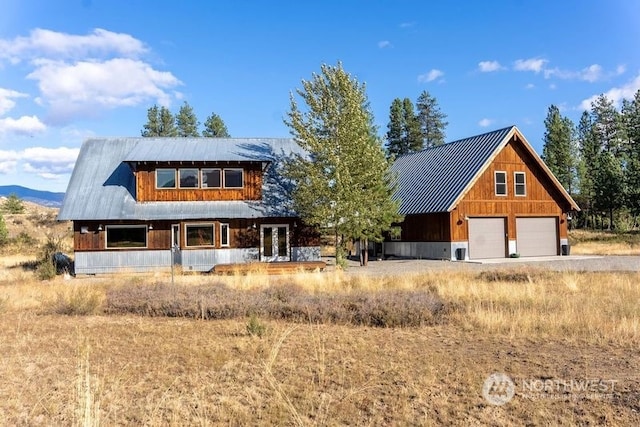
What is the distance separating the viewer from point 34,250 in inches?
1618

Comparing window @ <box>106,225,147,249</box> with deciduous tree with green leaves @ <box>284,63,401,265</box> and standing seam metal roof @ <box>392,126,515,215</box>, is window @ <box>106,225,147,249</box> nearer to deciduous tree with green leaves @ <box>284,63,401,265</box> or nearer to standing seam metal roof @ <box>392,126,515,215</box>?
deciduous tree with green leaves @ <box>284,63,401,265</box>

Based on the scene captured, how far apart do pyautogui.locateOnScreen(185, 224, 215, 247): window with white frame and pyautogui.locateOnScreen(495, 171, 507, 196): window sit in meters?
17.0

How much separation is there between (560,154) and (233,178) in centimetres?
4976

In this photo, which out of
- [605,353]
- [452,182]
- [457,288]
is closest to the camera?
[605,353]

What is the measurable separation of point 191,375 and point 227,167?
20.3 m

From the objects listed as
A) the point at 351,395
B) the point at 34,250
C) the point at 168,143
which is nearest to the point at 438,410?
the point at 351,395

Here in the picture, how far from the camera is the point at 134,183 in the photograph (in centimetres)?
2703

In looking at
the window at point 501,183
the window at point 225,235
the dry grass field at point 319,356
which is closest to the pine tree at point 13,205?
the window at point 225,235

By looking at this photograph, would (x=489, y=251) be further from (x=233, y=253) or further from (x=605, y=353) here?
(x=605, y=353)

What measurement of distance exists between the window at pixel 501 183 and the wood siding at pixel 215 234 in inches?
460

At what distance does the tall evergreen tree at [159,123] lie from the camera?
211ft

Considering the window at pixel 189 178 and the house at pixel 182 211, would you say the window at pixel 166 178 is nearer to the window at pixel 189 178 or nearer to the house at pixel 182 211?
the house at pixel 182 211

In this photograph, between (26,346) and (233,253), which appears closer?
(26,346)

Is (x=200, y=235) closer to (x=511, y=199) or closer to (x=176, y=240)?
(x=176, y=240)
